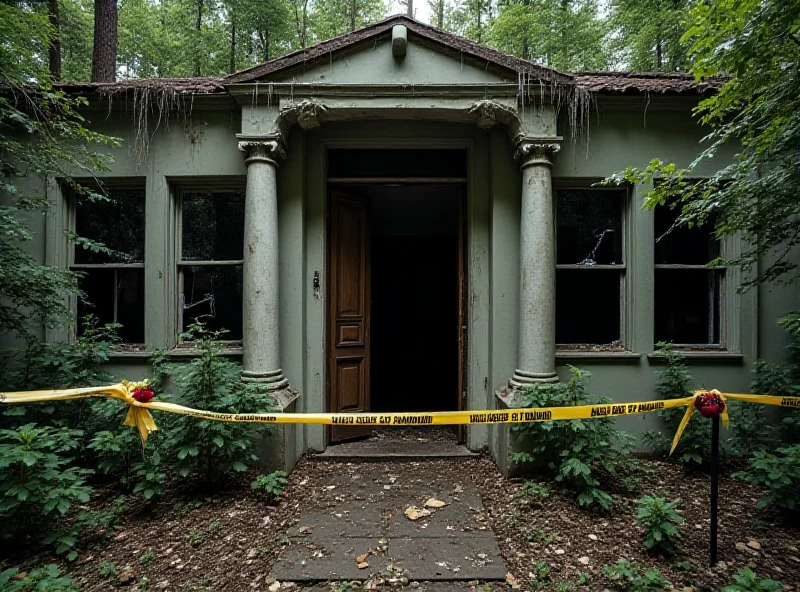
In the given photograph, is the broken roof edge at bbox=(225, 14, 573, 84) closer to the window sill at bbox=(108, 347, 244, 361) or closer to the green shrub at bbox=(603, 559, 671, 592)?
the window sill at bbox=(108, 347, 244, 361)

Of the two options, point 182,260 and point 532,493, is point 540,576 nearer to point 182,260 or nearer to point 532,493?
point 532,493

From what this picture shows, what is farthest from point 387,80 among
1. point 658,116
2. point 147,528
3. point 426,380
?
point 426,380

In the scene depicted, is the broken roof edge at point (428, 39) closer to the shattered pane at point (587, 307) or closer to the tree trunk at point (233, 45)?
the shattered pane at point (587, 307)

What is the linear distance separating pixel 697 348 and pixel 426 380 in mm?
4963

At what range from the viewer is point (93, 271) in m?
4.57

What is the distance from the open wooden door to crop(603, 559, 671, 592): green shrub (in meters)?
2.96

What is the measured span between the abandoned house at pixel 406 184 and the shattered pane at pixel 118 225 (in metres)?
0.02

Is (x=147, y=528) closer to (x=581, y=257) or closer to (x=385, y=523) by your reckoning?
(x=385, y=523)

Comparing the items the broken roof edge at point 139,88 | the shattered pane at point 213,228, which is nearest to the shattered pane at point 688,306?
the shattered pane at point 213,228

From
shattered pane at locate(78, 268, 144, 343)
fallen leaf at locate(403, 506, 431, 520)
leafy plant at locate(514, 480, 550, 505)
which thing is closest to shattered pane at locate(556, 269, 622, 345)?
leafy plant at locate(514, 480, 550, 505)

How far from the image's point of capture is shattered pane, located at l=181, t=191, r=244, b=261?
4.60 metres

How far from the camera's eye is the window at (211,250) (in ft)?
15.1

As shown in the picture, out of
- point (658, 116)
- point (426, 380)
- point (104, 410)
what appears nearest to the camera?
point (104, 410)

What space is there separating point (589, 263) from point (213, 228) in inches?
176
